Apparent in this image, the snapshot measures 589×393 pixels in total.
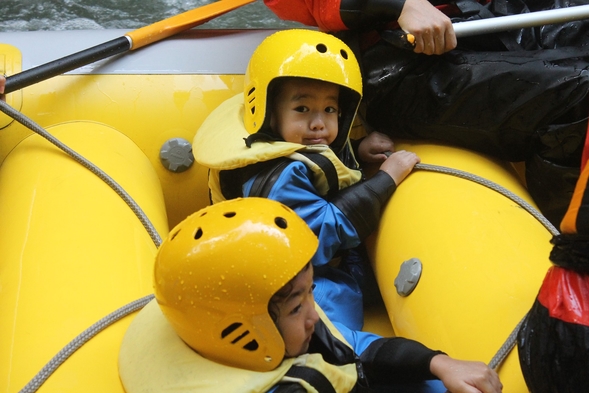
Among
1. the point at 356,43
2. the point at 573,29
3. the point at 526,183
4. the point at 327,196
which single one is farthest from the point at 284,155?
the point at 573,29

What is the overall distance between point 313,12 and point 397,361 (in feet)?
2.40

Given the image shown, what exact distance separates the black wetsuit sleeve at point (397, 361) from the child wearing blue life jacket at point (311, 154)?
0.64ft

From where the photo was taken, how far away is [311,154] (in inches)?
45.1

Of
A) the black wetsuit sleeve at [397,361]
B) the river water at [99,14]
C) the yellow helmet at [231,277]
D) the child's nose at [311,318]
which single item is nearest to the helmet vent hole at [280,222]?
the yellow helmet at [231,277]

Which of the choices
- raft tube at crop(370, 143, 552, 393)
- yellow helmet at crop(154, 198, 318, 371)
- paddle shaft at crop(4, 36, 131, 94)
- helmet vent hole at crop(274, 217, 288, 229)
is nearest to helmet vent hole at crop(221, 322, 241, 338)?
yellow helmet at crop(154, 198, 318, 371)

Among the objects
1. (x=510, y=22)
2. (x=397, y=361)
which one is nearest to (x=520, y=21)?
(x=510, y=22)

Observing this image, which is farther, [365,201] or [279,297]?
[365,201]

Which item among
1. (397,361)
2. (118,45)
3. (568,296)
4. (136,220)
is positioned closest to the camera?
(568,296)

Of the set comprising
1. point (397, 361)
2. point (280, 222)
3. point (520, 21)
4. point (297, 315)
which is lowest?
point (397, 361)

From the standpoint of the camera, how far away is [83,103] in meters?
1.34

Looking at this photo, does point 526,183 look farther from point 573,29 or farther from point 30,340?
point 30,340

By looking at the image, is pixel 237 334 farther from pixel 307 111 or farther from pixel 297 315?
pixel 307 111

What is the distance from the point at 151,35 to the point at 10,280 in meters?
0.65

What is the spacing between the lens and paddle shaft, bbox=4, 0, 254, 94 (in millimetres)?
1268
